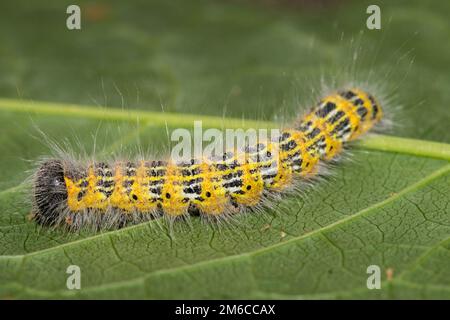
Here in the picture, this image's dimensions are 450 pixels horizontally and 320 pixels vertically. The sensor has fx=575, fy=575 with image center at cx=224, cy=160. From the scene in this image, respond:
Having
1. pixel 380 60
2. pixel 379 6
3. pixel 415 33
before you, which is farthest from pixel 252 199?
pixel 379 6

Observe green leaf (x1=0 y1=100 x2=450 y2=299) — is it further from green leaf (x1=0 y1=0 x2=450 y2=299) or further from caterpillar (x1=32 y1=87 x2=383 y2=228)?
caterpillar (x1=32 y1=87 x2=383 y2=228)

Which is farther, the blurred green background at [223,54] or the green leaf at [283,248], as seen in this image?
the blurred green background at [223,54]

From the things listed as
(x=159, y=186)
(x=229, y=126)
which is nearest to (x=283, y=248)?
(x=159, y=186)

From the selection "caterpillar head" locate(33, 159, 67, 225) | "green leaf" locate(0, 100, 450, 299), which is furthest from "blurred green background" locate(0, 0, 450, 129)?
"caterpillar head" locate(33, 159, 67, 225)

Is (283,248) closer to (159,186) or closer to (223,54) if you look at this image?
(159,186)

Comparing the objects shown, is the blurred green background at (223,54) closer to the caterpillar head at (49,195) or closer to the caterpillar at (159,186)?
the caterpillar at (159,186)

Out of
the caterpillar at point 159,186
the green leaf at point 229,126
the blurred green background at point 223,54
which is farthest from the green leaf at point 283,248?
the blurred green background at point 223,54

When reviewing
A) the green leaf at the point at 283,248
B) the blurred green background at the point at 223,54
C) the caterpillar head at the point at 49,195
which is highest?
the blurred green background at the point at 223,54

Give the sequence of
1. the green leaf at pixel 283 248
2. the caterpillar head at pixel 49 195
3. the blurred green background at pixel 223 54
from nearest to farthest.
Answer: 1. the green leaf at pixel 283 248
2. the caterpillar head at pixel 49 195
3. the blurred green background at pixel 223 54
